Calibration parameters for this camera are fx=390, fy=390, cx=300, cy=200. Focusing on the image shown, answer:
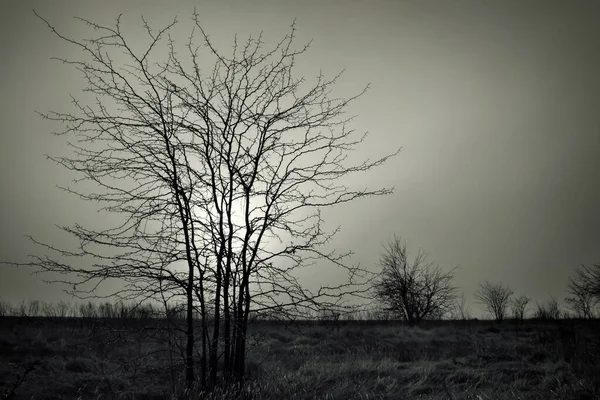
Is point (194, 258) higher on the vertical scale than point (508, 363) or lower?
higher

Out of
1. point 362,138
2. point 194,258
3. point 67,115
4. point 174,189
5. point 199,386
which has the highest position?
point 67,115

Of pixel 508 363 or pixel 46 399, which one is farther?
pixel 508 363

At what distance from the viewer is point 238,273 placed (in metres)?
5.09

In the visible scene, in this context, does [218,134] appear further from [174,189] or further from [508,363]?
[508,363]

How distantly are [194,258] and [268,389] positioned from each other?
2.08 metres

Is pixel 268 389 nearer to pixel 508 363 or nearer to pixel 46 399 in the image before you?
pixel 46 399

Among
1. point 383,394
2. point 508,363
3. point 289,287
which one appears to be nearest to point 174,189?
point 289,287

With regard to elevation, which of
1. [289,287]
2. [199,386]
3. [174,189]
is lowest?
[199,386]

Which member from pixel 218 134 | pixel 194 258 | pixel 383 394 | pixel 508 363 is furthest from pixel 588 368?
pixel 218 134

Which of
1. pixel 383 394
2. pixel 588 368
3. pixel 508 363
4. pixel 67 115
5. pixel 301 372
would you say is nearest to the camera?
pixel 67 115

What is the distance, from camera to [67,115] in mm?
4738

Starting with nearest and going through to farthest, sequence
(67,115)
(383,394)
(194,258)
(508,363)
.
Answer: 1. (67,115)
2. (194,258)
3. (383,394)
4. (508,363)

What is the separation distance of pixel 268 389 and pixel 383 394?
1.78 meters

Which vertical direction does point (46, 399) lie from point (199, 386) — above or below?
below
